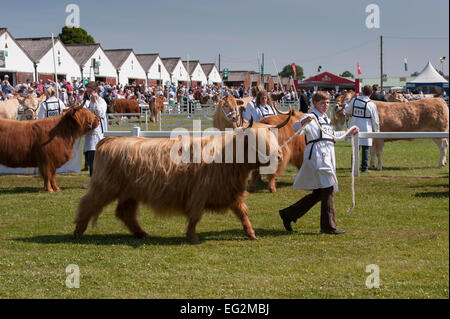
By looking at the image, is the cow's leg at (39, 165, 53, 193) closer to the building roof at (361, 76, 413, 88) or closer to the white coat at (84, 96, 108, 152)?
the white coat at (84, 96, 108, 152)

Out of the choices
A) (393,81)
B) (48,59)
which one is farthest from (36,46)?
(393,81)

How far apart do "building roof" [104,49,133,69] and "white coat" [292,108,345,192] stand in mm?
46721

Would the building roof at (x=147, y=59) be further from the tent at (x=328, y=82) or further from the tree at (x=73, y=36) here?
the tree at (x=73, y=36)

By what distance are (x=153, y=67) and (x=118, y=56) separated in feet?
14.9

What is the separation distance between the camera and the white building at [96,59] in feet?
159

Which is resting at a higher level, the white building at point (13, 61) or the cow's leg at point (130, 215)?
the white building at point (13, 61)

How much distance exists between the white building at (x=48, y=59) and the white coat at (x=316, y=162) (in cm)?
3875

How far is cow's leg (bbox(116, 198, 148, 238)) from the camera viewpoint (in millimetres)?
7180

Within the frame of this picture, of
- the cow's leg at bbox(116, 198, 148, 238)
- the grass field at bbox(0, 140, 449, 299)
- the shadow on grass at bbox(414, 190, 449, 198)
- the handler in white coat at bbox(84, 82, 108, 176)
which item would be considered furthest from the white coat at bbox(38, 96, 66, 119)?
the shadow on grass at bbox(414, 190, 449, 198)

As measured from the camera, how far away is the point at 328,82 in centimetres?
6706

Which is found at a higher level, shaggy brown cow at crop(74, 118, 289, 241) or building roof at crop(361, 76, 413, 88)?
building roof at crop(361, 76, 413, 88)

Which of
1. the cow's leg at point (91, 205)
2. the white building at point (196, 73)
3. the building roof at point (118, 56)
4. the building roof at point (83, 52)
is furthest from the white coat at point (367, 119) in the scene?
the white building at point (196, 73)

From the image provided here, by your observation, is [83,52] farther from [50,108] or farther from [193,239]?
[193,239]
